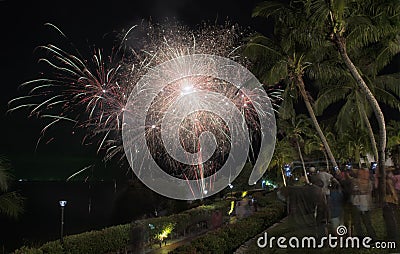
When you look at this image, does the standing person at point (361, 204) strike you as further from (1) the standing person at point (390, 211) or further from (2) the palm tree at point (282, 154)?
(2) the palm tree at point (282, 154)

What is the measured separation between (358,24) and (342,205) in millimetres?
4103

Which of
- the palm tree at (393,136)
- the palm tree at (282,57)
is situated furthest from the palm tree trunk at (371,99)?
the palm tree at (393,136)

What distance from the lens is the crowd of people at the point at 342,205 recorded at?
6530mm

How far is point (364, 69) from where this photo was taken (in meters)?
13.0

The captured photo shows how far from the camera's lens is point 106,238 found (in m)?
9.82

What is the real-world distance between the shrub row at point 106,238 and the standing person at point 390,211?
4.57m

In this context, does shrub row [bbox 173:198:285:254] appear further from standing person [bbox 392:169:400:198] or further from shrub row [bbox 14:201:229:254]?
standing person [bbox 392:169:400:198]

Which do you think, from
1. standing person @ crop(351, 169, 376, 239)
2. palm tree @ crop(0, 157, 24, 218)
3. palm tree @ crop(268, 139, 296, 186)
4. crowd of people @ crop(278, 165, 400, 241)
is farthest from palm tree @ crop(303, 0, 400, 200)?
palm tree @ crop(268, 139, 296, 186)

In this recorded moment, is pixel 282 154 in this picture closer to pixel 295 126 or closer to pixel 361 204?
pixel 295 126

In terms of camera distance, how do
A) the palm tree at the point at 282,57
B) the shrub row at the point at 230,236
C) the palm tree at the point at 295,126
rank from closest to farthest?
the shrub row at the point at 230,236
the palm tree at the point at 282,57
the palm tree at the point at 295,126

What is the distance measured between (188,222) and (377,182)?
6.26 meters

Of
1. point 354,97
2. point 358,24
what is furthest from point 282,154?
point 358,24

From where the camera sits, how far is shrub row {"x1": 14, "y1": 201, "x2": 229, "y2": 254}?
8344 millimetres

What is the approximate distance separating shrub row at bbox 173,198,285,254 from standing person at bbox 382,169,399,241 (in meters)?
2.48
